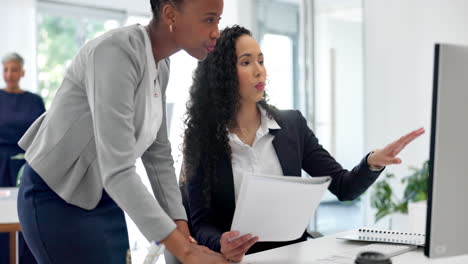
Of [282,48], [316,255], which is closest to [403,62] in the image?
[282,48]

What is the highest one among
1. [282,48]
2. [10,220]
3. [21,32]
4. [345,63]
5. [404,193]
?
[21,32]

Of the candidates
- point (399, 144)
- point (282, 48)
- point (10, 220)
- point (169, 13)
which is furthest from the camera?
point (282, 48)

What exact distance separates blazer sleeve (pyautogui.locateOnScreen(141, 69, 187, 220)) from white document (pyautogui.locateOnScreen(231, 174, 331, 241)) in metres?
0.18

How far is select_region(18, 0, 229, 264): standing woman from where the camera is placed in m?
1.24

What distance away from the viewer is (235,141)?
2102mm

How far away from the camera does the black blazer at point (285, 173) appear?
6.46 feet

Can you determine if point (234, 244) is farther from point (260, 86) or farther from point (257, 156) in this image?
point (260, 86)

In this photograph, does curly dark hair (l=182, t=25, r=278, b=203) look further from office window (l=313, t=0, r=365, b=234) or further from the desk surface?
office window (l=313, t=0, r=365, b=234)

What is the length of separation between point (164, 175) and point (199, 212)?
18.8 inches

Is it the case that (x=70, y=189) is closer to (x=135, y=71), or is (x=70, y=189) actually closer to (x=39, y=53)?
(x=135, y=71)

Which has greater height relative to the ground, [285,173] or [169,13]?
[169,13]

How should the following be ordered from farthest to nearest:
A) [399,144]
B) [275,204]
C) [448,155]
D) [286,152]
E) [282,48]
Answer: [282,48]
[286,152]
[399,144]
[275,204]
[448,155]

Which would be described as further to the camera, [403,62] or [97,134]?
[403,62]

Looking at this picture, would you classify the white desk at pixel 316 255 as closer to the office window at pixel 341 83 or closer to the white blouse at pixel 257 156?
the white blouse at pixel 257 156
